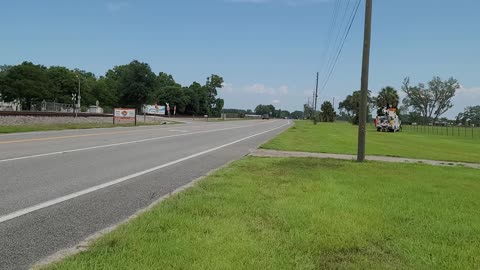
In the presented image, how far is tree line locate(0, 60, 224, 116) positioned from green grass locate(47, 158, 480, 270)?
4286 inches

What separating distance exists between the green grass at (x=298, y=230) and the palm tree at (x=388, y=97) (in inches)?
3768

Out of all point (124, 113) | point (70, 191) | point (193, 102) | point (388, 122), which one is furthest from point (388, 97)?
point (70, 191)

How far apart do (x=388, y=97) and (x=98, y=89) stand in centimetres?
8386

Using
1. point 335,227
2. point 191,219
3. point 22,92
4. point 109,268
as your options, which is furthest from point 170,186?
point 22,92

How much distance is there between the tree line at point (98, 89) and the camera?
11506 cm

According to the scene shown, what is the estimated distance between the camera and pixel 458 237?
6008 mm

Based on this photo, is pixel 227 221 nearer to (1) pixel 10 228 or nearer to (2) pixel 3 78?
(1) pixel 10 228

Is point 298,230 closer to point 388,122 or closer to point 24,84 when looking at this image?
point 388,122

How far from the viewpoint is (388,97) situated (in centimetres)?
10444

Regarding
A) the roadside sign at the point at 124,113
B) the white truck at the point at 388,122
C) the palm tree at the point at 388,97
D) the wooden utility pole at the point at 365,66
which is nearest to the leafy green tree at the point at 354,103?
the palm tree at the point at 388,97

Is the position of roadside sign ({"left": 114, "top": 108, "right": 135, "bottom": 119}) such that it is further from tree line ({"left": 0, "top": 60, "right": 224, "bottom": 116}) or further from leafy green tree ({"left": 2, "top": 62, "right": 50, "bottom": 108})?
leafy green tree ({"left": 2, "top": 62, "right": 50, "bottom": 108})

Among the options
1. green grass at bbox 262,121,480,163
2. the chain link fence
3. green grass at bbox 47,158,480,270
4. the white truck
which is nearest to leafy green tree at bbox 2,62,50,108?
the white truck

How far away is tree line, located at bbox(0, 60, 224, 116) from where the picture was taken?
115062mm

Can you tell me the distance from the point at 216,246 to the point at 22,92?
120 meters
